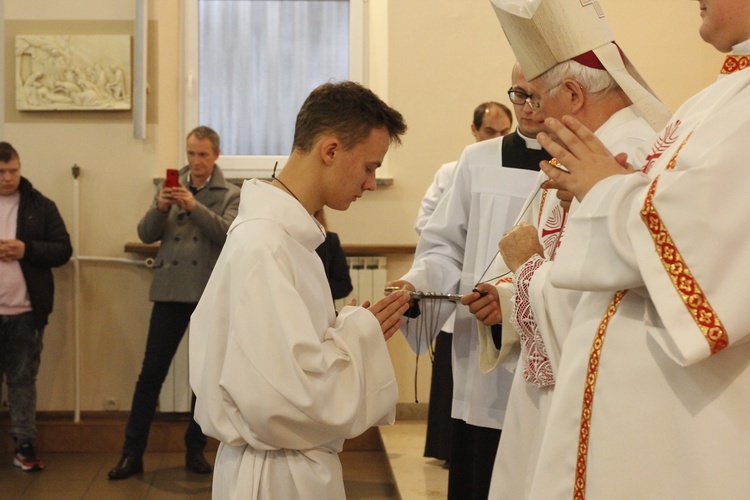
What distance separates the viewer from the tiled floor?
474cm

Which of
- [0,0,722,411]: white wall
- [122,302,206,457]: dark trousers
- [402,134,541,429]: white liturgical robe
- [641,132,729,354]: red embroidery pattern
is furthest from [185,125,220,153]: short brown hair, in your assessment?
[641,132,729,354]: red embroidery pattern

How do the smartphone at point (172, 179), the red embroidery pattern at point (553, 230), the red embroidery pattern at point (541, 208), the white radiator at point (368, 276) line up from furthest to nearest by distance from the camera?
1. the white radiator at point (368, 276)
2. the smartphone at point (172, 179)
3. the red embroidery pattern at point (541, 208)
4. the red embroidery pattern at point (553, 230)

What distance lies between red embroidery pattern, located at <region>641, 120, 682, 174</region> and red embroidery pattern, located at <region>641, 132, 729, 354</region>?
0.23m

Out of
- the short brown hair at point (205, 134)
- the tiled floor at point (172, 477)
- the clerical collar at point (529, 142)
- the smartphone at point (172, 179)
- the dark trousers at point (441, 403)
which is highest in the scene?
the short brown hair at point (205, 134)

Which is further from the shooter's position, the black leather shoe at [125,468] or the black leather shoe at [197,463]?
the black leather shoe at [197,463]

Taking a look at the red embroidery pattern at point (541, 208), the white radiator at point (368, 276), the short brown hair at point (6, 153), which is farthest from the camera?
the white radiator at point (368, 276)

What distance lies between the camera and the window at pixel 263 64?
20.2 feet

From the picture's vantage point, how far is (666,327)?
146 centimetres

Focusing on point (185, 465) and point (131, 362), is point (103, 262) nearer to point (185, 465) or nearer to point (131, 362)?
point (131, 362)

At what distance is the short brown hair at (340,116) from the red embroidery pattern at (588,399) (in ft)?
2.41

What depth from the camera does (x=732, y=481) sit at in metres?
1.51

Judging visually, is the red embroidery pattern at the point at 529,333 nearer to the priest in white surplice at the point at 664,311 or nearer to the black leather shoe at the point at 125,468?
the priest in white surplice at the point at 664,311

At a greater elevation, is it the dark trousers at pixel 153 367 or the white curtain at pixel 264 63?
the white curtain at pixel 264 63

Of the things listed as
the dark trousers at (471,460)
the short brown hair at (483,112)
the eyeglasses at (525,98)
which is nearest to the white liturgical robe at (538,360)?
the eyeglasses at (525,98)
